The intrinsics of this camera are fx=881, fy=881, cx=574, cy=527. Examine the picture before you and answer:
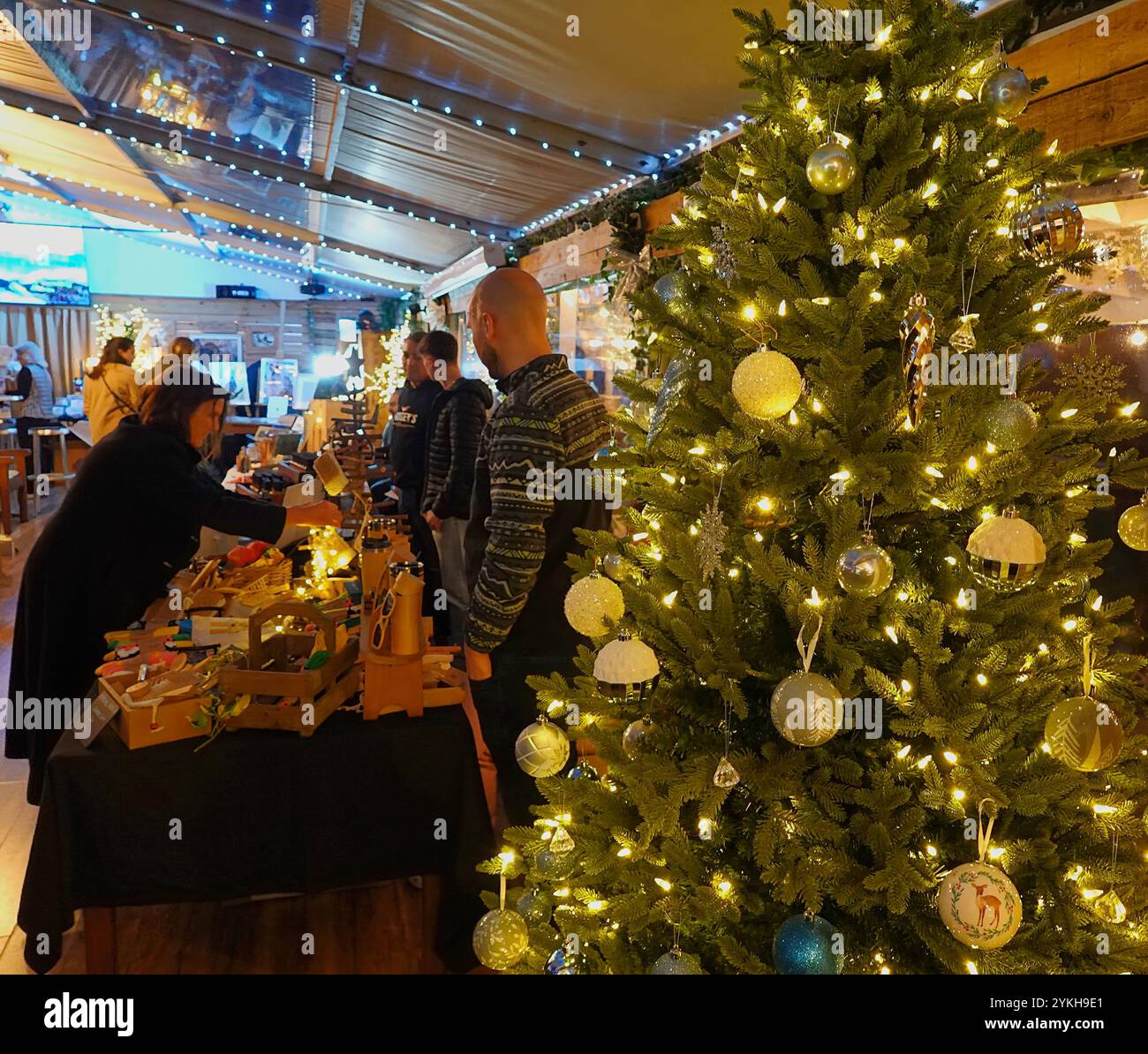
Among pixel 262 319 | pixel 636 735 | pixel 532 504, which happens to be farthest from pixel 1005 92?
pixel 262 319

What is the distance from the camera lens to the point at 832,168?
4.32 feet

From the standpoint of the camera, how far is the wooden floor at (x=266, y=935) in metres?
2.58

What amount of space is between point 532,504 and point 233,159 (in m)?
6.47

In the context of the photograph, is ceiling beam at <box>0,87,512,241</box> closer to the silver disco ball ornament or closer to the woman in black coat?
the woman in black coat

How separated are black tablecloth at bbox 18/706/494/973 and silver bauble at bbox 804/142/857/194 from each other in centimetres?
167

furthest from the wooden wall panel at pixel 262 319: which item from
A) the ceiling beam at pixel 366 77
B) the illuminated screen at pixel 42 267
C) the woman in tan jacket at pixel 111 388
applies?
the ceiling beam at pixel 366 77

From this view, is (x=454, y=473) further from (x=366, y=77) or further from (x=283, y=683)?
(x=366, y=77)

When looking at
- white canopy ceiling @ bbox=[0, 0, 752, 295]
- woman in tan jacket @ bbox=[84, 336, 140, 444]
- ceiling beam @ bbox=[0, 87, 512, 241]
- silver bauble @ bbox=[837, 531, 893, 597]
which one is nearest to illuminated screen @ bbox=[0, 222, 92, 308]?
white canopy ceiling @ bbox=[0, 0, 752, 295]

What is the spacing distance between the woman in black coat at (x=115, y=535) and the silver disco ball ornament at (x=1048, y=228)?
2382 millimetres

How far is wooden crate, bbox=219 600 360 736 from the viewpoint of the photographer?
Answer: 2.25 m

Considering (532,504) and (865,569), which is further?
(532,504)

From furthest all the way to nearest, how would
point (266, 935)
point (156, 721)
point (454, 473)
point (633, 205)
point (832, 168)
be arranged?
point (633, 205) → point (454, 473) → point (266, 935) → point (156, 721) → point (832, 168)
